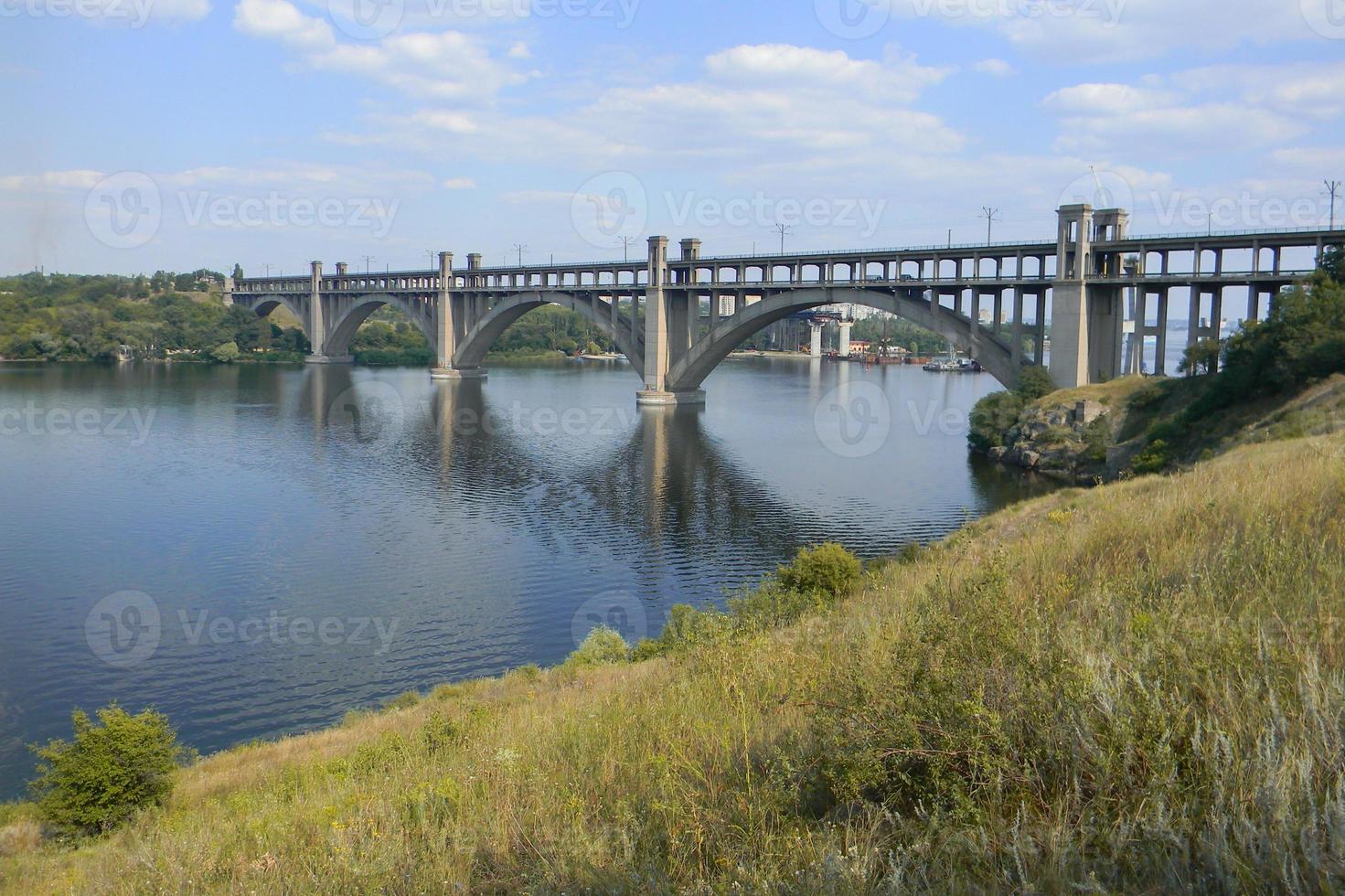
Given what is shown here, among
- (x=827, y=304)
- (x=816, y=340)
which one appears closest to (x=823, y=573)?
(x=827, y=304)

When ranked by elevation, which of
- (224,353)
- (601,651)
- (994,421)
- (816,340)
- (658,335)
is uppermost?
(658,335)

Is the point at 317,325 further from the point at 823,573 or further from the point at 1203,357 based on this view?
the point at 823,573

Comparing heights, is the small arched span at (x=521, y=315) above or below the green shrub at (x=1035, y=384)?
above

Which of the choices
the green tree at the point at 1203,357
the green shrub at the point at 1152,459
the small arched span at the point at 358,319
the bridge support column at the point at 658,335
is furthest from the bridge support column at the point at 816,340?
the green shrub at the point at 1152,459

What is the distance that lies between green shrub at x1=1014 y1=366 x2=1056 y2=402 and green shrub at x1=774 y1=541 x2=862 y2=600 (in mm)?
27848

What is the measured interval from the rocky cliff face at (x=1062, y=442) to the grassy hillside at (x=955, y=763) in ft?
97.6

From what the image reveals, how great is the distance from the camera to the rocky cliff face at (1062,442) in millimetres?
36500

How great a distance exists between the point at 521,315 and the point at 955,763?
7709cm

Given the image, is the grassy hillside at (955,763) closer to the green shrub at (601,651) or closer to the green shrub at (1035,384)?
the green shrub at (601,651)

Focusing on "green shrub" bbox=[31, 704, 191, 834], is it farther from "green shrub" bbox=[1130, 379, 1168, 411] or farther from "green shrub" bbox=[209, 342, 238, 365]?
"green shrub" bbox=[209, 342, 238, 365]

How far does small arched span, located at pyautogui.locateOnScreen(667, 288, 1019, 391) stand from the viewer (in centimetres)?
4631

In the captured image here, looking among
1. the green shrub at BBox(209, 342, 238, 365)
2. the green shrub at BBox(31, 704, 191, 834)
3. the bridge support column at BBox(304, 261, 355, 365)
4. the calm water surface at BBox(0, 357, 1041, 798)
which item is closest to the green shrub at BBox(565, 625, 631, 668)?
the calm water surface at BBox(0, 357, 1041, 798)

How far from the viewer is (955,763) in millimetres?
4324

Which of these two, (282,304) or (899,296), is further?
(282,304)
